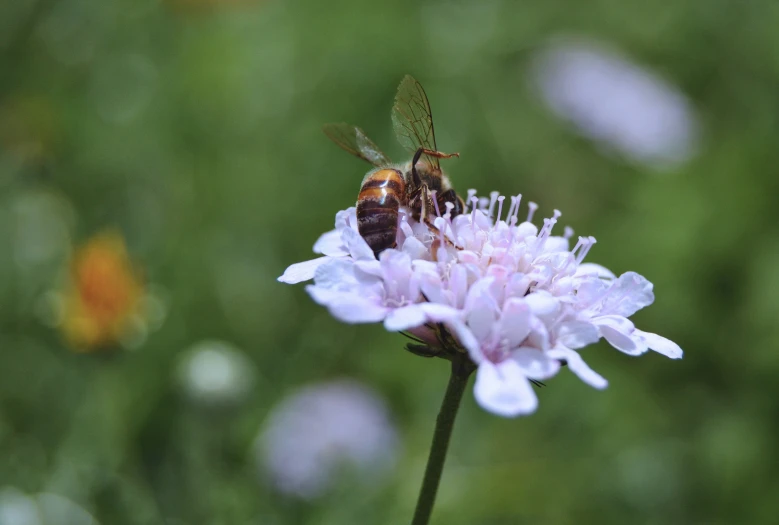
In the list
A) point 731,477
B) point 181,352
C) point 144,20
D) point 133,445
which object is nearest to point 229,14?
point 144,20

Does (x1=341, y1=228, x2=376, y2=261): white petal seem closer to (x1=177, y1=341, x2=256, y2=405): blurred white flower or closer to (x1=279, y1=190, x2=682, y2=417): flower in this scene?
(x1=279, y1=190, x2=682, y2=417): flower

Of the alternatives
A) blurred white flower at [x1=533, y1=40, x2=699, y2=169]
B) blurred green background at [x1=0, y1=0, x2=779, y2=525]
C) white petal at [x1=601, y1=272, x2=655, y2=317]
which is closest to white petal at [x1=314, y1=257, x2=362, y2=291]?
white petal at [x1=601, y1=272, x2=655, y2=317]

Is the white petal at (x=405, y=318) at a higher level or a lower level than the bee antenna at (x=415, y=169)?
lower

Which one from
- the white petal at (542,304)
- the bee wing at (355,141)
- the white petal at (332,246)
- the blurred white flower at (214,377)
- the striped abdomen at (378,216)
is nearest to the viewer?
the white petal at (542,304)

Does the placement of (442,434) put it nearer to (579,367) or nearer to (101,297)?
(579,367)

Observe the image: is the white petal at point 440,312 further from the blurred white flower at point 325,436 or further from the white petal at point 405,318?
the blurred white flower at point 325,436

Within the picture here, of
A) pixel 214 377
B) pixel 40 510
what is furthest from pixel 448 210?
pixel 40 510

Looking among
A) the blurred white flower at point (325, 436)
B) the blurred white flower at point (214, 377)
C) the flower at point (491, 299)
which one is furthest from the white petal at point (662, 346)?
the blurred white flower at point (214, 377)
